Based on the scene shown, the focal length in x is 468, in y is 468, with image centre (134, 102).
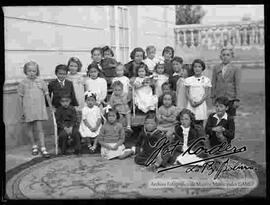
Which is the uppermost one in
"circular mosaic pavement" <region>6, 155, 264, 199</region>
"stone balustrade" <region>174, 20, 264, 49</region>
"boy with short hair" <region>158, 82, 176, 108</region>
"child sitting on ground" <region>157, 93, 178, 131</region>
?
"stone balustrade" <region>174, 20, 264, 49</region>

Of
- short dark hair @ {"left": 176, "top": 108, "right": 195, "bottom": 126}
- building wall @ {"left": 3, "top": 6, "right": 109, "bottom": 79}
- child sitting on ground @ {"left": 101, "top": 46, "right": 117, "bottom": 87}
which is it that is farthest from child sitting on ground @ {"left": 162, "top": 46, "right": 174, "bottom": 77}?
building wall @ {"left": 3, "top": 6, "right": 109, "bottom": 79}

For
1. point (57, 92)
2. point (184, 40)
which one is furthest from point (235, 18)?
point (57, 92)

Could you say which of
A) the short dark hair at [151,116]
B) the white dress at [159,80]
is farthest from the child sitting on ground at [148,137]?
the white dress at [159,80]

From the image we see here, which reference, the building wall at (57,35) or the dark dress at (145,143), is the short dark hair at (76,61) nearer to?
the building wall at (57,35)

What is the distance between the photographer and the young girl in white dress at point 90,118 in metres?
4.23

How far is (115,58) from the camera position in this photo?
4.23 metres

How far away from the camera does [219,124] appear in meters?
4.23

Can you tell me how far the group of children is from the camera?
165 inches

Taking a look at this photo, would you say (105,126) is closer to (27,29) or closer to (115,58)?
(115,58)

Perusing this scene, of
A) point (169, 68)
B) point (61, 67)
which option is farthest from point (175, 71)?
point (61, 67)

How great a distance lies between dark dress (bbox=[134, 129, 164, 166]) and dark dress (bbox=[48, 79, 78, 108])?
2.20 ft

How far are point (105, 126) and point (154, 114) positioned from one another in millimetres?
464

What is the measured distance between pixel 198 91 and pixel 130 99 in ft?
2.04

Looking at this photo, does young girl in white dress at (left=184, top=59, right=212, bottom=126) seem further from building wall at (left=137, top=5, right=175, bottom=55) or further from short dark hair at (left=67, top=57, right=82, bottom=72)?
short dark hair at (left=67, top=57, right=82, bottom=72)
